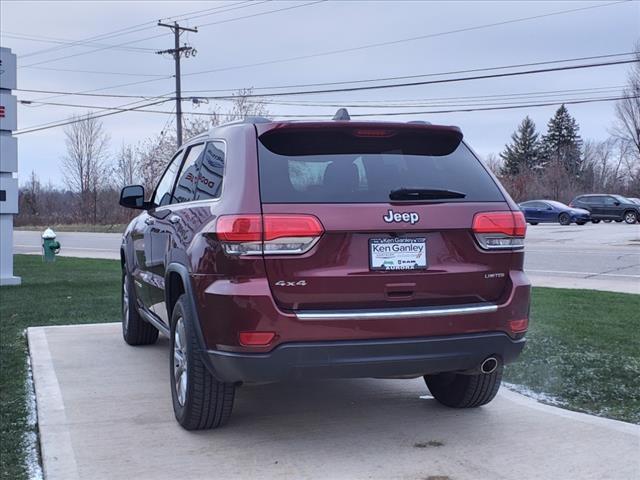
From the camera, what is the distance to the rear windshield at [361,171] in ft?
13.0

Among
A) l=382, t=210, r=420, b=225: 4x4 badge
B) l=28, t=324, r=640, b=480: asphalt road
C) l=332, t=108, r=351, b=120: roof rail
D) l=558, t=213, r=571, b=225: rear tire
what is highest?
l=332, t=108, r=351, b=120: roof rail

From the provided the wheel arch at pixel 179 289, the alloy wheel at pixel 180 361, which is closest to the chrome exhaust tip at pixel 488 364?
the wheel arch at pixel 179 289

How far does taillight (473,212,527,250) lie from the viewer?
4082 mm

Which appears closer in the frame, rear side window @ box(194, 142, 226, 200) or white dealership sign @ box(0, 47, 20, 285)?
rear side window @ box(194, 142, 226, 200)

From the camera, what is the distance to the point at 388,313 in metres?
3.84

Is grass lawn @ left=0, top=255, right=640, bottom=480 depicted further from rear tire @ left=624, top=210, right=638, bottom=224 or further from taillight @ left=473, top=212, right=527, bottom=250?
rear tire @ left=624, top=210, right=638, bottom=224

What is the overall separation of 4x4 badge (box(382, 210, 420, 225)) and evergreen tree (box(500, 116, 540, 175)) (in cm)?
8113

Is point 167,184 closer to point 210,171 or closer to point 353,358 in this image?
point 210,171

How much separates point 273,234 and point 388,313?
75 cm

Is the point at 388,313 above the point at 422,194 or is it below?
below

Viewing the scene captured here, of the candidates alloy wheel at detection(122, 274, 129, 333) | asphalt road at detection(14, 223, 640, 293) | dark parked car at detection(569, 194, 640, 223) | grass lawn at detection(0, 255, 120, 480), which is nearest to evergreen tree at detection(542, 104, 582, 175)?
dark parked car at detection(569, 194, 640, 223)

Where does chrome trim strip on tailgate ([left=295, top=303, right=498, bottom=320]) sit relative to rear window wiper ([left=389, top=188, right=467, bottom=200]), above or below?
below

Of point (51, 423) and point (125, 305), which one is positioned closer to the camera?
point (51, 423)

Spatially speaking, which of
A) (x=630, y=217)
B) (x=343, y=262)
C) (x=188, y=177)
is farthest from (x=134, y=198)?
(x=630, y=217)
